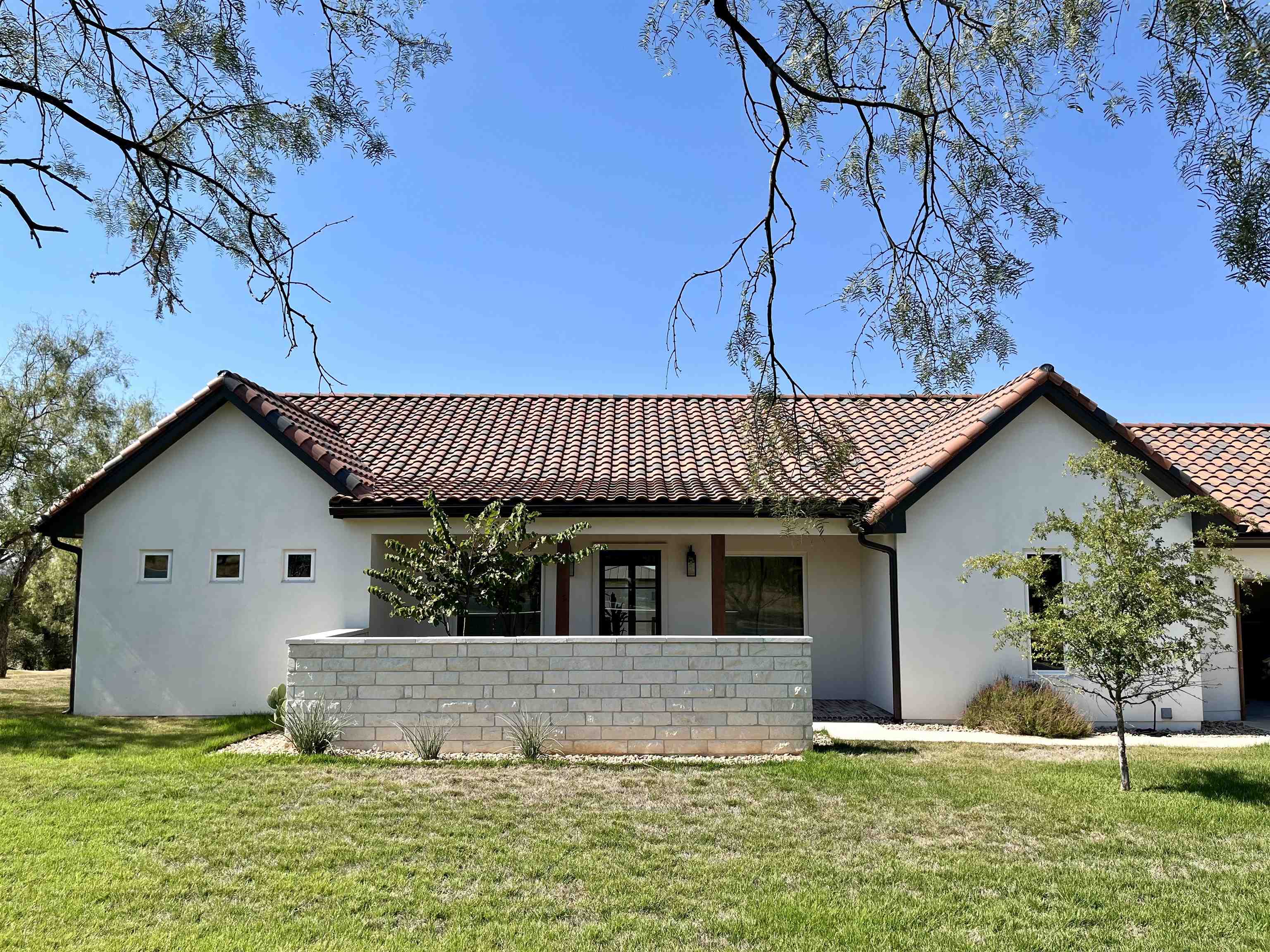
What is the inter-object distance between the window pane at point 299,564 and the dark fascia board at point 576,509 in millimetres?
909

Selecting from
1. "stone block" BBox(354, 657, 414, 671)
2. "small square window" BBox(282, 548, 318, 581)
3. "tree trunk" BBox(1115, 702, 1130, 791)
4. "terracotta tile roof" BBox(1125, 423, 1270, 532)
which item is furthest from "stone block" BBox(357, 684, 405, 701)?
"terracotta tile roof" BBox(1125, 423, 1270, 532)

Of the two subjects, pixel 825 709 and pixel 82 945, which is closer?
pixel 82 945

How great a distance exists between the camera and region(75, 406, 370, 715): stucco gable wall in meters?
13.4

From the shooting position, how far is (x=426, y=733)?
10312mm

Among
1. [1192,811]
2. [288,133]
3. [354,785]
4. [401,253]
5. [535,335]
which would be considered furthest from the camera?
[535,335]

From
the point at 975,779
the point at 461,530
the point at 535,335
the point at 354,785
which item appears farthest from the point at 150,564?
the point at 975,779

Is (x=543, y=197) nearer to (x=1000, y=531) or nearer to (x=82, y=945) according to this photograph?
(x=82, y=945)

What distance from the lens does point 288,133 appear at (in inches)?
230

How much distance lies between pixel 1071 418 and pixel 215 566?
1374 centimetres

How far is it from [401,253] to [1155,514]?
311 inches

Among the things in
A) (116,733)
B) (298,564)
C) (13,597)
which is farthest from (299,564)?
(13,597)

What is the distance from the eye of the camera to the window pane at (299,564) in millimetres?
13570

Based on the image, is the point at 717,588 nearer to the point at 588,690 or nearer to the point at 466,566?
the point at 588,690

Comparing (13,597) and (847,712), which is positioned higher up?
(13,597)
